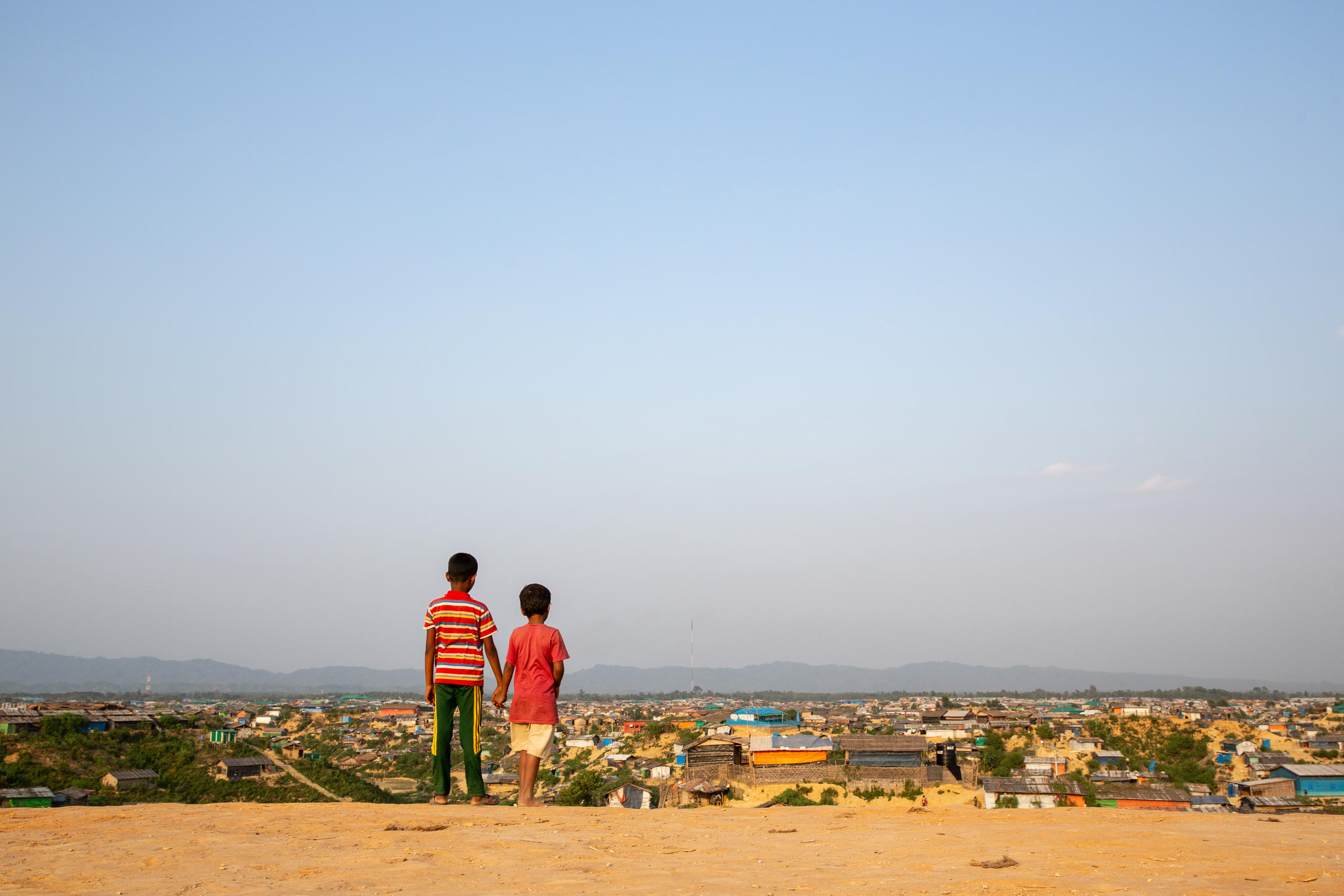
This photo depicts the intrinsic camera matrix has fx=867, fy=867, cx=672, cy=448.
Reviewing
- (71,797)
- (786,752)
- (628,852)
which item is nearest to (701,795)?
(786,752)

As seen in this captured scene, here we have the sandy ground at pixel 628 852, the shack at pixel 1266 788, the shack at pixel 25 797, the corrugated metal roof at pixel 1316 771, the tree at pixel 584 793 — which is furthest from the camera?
the corrugated metal roof at pixel 1316 771

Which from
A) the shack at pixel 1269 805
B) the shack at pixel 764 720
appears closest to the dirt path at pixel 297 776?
the shack at pixel 1269 805

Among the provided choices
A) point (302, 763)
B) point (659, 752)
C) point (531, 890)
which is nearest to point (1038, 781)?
point (659, 752)

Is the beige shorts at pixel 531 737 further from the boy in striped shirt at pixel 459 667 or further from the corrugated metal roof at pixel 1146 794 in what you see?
the corrugated metal roof at pixel 1146 794

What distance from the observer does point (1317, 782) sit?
31.1 m

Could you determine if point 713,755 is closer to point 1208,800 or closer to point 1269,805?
point 1208,800

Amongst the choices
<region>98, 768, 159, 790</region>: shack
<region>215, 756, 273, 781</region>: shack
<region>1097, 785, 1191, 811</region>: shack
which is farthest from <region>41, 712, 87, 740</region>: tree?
<region>1097, 785, 1191, 811</region>: shack

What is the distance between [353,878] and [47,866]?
1.64 m

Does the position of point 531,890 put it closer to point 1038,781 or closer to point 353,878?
point 353,878

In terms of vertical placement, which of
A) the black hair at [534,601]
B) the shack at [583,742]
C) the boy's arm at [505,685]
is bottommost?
the shack at [583,742]

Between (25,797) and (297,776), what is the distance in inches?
418

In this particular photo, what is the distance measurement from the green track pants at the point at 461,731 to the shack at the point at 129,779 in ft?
69.3

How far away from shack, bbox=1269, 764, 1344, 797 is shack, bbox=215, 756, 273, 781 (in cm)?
3520

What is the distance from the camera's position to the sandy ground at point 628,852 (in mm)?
3814
